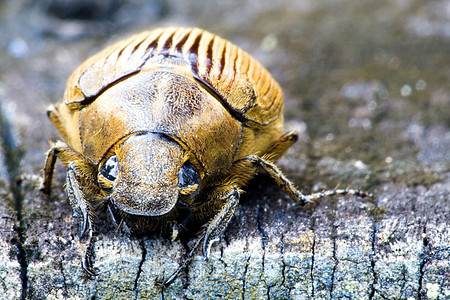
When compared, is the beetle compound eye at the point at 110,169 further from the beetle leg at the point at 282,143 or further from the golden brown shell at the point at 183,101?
the beetle leg at the point at 282,143

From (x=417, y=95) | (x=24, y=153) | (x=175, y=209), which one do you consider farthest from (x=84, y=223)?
(x=417, y=95)

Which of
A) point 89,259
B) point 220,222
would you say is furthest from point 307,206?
point 89,259

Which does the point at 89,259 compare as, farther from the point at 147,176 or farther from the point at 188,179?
the point at 188,179

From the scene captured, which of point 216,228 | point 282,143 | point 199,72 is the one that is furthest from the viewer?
point 282,143

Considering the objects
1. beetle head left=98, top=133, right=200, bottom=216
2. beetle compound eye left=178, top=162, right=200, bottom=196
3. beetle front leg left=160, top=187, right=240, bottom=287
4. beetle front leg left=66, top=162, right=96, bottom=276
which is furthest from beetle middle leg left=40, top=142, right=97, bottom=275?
beetle compound eye left=178, top=162, right=200, bottom=196

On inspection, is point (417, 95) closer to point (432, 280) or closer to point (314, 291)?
point (432, 280)

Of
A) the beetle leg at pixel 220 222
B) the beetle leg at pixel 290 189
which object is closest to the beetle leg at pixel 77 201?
the beetle leg at pixel 220 222
